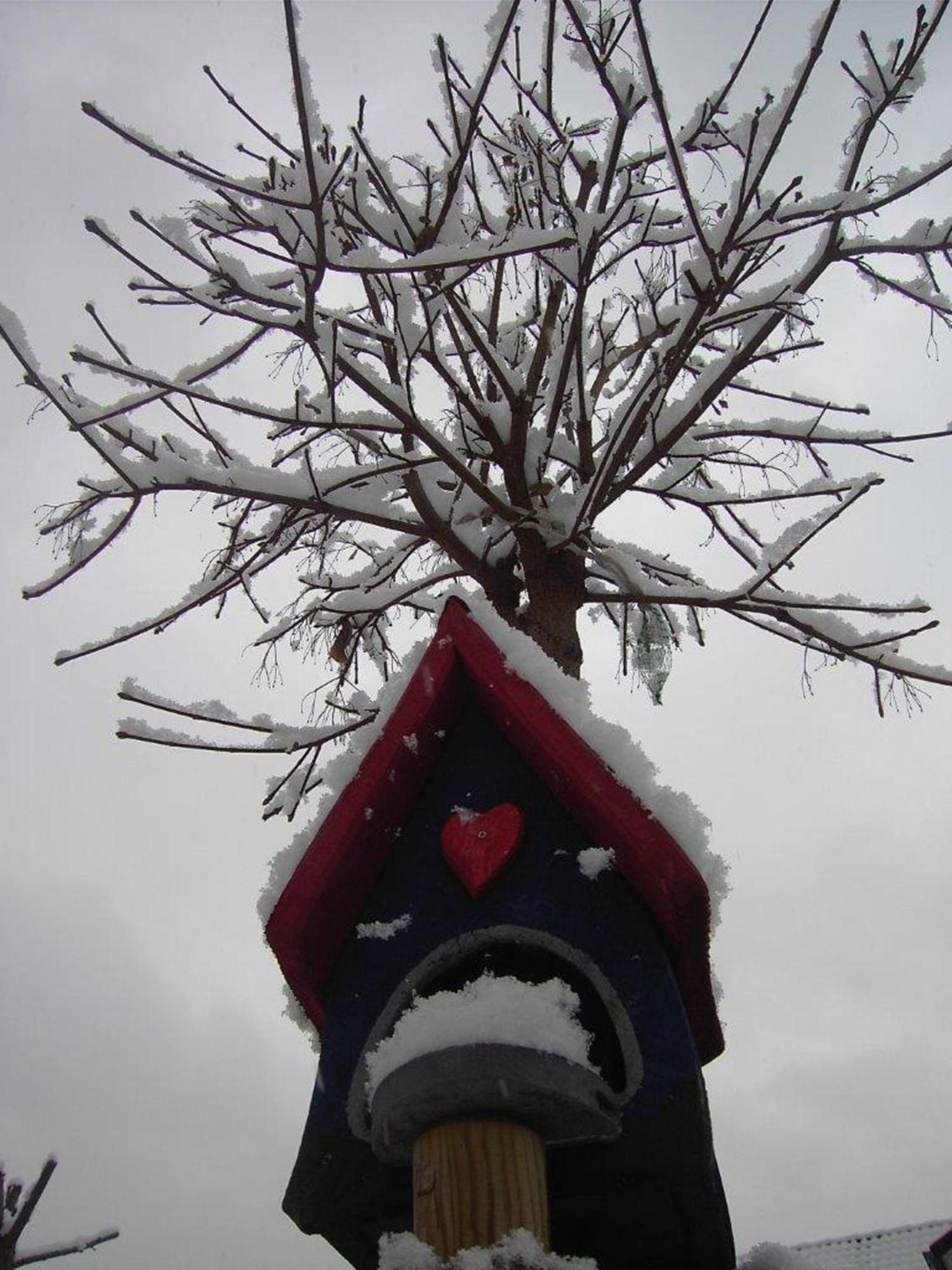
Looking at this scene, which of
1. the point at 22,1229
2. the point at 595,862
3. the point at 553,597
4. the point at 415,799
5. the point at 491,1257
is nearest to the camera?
the point at 491,1257

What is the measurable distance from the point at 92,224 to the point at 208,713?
3.80 ft

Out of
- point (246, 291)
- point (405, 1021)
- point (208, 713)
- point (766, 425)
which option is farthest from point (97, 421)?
point (766, 425)

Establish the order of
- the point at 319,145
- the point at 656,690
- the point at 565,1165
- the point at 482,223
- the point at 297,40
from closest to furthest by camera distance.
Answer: the point at 565,1165 < the point at 297,40 < the point at 319,145 < the point at 656,690 < the point at 482,223

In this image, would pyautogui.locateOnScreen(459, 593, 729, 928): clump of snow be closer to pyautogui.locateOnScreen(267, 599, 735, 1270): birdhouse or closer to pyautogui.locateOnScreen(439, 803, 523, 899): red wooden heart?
pyautogui.locateOnScreen(267, 599, 735, 1270): birdhouse

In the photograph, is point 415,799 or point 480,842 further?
point 415,799

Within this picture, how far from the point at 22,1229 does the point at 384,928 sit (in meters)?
7.79

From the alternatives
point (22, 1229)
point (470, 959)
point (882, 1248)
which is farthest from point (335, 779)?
point (882, 1248)

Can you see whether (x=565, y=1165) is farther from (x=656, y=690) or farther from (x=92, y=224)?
(x=656, y=690)

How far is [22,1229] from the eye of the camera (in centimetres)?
700

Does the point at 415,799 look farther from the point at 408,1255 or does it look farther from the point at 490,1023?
the point at 408,1255

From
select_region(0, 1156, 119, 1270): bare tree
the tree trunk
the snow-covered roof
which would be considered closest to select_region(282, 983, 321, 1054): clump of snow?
the tree trunk

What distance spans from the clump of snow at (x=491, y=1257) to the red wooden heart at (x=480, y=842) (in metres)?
0.47

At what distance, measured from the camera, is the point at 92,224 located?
Result: 1962mm

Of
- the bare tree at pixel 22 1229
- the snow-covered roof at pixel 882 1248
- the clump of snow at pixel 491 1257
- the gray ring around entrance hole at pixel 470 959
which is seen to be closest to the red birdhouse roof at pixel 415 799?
the gray ring around entrance hole at pixel 470 959
